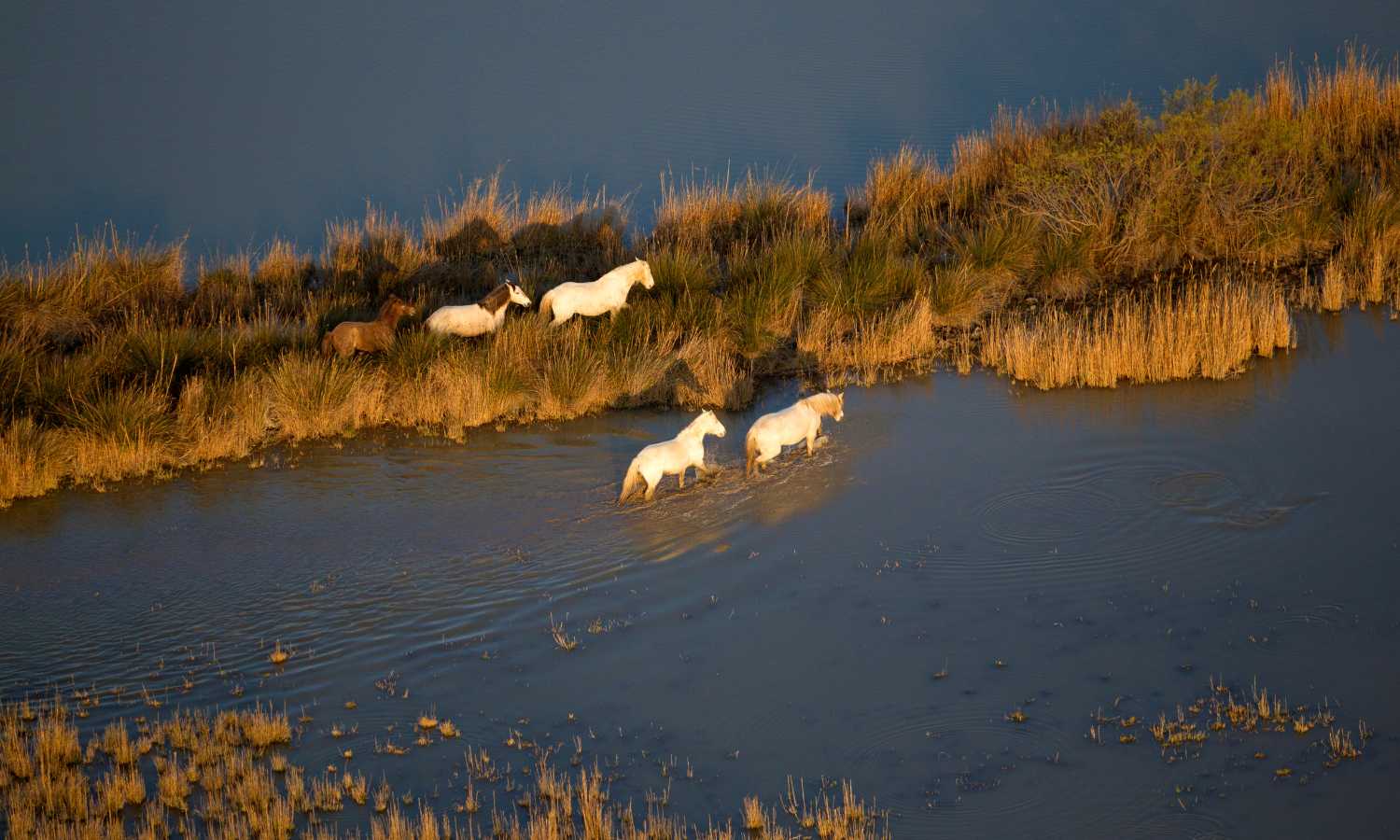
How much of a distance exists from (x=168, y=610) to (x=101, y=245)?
35.4 ft

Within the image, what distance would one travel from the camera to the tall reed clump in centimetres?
1480

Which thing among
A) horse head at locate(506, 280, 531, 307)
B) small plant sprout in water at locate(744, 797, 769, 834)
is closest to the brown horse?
horse head at locate(506, 280, 531, 307)

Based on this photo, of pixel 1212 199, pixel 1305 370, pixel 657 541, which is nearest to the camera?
pixel 657 541

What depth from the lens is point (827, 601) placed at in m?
10.2

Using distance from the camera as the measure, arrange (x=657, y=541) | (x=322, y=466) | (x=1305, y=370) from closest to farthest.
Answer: (x=657, y=541) → (x=322, y=466) → (x=1305, y=370)

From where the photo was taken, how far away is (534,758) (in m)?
8.13

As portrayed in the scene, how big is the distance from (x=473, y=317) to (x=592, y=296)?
4.71ft

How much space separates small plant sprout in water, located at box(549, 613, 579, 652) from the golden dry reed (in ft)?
4.70

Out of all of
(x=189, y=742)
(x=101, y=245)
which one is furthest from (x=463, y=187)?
(x=189, y=742)

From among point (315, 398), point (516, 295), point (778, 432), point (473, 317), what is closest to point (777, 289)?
point (516, 295)

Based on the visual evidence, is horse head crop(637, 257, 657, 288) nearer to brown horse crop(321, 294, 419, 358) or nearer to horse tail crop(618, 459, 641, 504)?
brown horse crop(321, 294, 419, 358)

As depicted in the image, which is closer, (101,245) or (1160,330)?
(1160,330)

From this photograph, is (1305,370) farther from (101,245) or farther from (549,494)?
(101,245)

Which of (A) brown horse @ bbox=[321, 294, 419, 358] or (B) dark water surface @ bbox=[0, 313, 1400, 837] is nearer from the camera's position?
(B) dark water surface @ bbox=[0, 313, 1400, 837]
